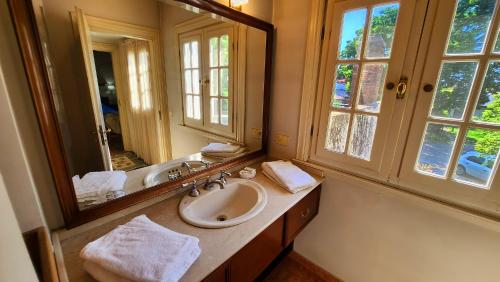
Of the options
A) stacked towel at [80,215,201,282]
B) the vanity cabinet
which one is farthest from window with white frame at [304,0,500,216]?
stacked towel at [80,215,201,282]

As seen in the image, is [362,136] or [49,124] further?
[362,136]

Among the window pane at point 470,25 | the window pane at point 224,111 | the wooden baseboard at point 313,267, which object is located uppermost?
the window pane at point 470,25

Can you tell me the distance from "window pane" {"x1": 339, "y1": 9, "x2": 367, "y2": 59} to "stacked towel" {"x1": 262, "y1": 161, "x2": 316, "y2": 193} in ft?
2.45

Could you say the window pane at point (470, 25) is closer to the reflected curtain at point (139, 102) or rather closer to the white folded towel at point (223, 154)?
the white folded towel at point (223, 154)

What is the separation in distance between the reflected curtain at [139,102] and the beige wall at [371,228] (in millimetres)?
865

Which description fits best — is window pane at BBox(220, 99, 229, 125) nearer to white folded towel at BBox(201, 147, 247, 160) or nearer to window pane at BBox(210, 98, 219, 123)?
window pane at BBox(210, 98, 219, 123)

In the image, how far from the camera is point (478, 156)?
94 centimetres

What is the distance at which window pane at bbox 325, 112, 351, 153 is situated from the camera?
4.22 feet

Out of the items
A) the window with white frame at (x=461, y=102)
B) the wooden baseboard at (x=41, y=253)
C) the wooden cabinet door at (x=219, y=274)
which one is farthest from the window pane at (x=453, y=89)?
the wooden baseboard at (x=41, y=253)

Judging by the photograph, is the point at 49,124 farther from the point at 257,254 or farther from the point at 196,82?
the point at 257,254

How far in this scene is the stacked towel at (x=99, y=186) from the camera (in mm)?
794

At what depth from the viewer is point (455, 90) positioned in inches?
37.5

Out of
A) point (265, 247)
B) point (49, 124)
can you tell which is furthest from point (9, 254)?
point (265, 247)

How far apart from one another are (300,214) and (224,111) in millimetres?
817
